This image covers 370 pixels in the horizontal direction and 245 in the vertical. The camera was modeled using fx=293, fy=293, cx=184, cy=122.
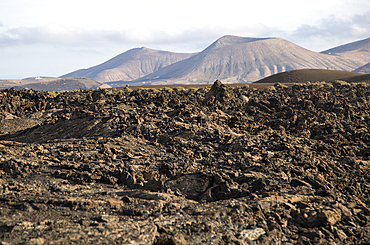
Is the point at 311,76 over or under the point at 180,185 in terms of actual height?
over

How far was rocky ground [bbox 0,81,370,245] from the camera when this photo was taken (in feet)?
22.1

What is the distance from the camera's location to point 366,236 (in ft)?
23.8

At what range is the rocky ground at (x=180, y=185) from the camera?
673cm

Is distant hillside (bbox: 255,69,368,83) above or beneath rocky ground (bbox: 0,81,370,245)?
above

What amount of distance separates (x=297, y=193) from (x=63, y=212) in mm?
6676

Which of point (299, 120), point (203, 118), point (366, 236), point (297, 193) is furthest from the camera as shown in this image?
point (299, 120)

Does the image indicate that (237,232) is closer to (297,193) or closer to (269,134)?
(297,193)

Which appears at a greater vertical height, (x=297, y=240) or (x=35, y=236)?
(x=35, y=236)

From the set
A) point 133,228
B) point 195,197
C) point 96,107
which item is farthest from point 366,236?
point 96,107

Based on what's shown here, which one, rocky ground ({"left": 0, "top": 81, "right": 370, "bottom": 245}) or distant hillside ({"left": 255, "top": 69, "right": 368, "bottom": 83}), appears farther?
distant hillside ({"left": 255, "top": 69, "right": 368, "bottom": 83})

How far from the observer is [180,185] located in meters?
10.1

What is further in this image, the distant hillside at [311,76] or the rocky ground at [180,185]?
the distant hillside at [311,76]

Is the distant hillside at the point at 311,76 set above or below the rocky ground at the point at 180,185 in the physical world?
above

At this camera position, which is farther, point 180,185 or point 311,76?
point 311,76
